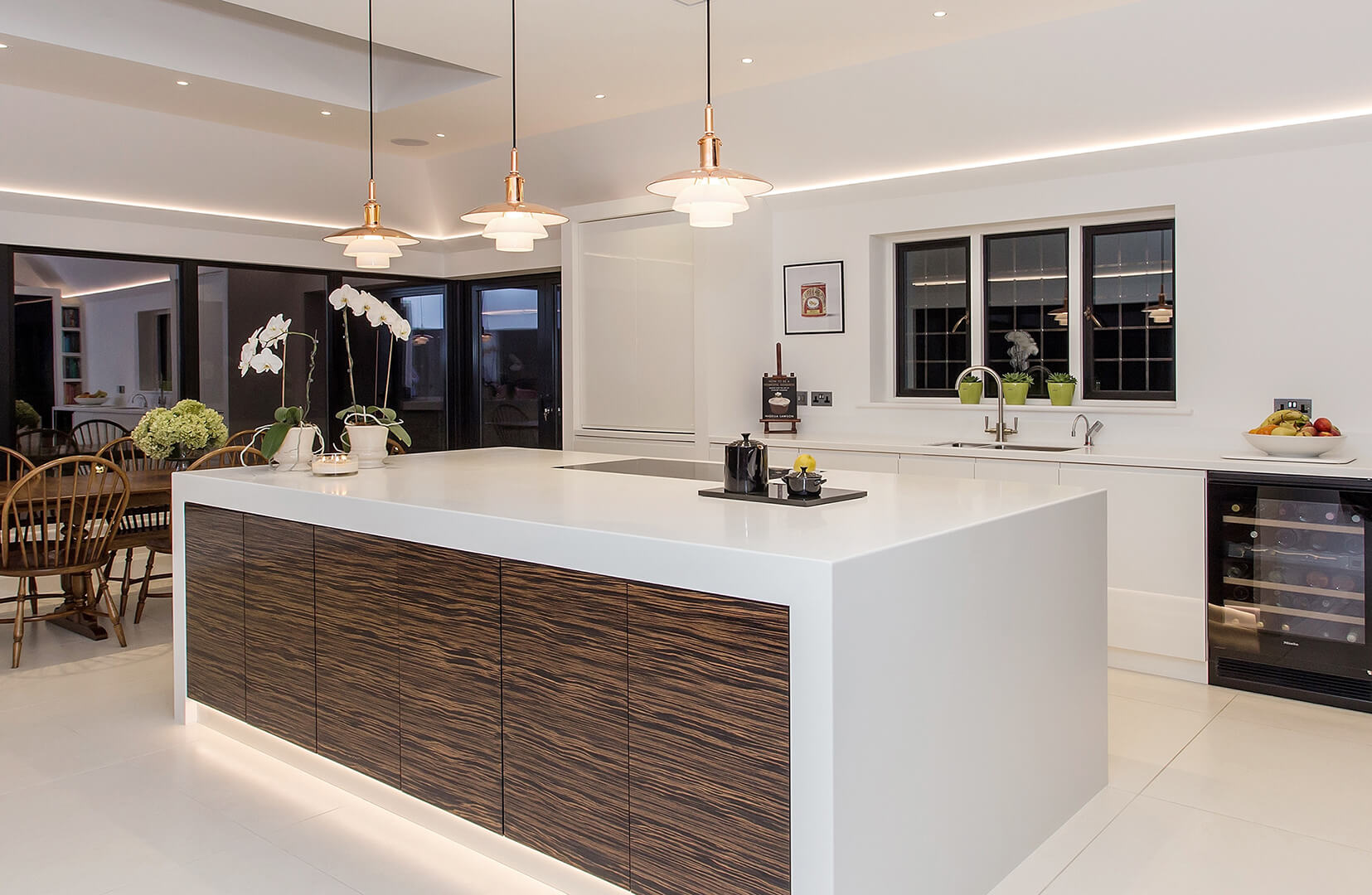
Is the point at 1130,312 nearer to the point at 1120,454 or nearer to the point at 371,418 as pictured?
the point at 1120,454

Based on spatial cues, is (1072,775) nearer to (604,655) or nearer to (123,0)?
(604,655)

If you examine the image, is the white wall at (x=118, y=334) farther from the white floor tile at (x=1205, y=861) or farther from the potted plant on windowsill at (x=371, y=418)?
the white floor tile at (x=1205, y=861)

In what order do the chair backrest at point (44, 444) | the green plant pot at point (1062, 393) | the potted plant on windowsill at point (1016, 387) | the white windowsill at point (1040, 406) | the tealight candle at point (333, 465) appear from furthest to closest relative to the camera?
the chair backrest at point (44, 444)
the potted plant on windowsill at point (1016, 387)
the green plant pot at point (1062, 393)
the white windowsill at point (1040, 406)
the tealight candle at point (333, 465)

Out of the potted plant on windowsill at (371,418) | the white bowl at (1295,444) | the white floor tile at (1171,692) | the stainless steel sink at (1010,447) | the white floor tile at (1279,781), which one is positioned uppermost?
the potted plant on windowsill at (371,418)

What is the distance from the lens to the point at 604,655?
2201 millimetres

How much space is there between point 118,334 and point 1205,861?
713cm

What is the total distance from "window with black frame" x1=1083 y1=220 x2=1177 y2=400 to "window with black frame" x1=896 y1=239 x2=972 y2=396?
0.71 meters

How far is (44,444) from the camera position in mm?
6508

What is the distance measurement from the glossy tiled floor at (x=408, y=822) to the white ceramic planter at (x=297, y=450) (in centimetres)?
102

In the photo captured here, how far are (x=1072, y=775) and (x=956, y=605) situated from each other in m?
0.99

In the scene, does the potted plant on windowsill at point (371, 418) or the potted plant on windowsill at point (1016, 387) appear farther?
the potted plant on windowsill at point (1016, 387)

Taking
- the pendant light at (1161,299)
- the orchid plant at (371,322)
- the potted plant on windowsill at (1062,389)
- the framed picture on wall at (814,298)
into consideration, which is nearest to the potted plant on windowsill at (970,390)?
the potted plant on windowsill at (1062,389)

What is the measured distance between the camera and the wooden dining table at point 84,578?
4805 mm

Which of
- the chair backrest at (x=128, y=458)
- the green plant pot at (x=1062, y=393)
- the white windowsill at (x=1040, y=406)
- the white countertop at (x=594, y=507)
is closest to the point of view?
the white countertop at (x=594, y=507)
